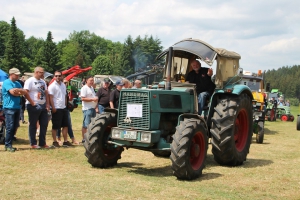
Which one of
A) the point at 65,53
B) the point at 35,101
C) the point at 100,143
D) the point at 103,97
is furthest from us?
the point at 65,53

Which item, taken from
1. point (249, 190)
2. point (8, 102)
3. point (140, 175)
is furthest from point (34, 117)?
point (249, 190)

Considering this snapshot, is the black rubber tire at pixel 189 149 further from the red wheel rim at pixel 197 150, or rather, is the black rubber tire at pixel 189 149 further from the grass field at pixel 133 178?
the grass field at pixel 133 178

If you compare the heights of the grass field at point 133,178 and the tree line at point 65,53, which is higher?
the tree line at point 65,53

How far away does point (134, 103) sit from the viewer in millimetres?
7609

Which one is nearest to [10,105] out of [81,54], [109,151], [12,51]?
[109,151]

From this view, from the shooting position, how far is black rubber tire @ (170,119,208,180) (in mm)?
6906

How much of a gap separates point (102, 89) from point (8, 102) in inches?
121

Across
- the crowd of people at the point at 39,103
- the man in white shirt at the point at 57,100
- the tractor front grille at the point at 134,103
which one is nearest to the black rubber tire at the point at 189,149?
the tractor front grille at the point at 134,103

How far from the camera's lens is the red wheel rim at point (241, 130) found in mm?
9438

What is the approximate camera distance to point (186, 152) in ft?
22.7

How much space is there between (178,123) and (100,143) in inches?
59.0

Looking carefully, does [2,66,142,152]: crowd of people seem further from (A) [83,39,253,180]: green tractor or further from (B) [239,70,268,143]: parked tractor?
(B) [239,70,268,143]: parked tractor

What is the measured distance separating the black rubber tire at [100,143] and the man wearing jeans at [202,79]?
2.00 meters

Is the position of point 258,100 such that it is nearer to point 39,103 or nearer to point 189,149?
point 39,103
